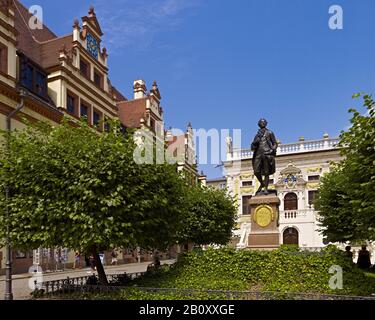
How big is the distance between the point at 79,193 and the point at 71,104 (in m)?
22.2

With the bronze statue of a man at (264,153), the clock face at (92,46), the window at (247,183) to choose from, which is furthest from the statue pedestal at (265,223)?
the window at (247,183)

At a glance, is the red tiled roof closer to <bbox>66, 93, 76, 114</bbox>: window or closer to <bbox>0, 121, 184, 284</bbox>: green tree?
<bbox>66, 93, 76, 114</bbox>: window

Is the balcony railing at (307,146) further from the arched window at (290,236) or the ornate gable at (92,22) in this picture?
the ornate gable at (92,22)

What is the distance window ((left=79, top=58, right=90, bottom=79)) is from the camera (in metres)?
35.6

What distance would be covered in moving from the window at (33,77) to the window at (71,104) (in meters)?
2.43

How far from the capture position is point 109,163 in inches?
528

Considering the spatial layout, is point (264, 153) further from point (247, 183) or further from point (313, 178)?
point (247, 183)

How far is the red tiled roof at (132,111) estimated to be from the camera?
46312 mm

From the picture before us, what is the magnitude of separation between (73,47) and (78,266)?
17418 mm

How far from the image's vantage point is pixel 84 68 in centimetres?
3616

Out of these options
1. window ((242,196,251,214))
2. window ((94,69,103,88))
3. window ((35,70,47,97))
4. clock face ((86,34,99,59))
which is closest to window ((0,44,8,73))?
window ((35,70,47,97))
